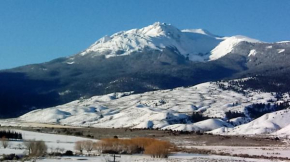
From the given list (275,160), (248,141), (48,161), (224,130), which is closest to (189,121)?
(224,130)

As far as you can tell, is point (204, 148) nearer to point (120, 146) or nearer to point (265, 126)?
point (120, 146)

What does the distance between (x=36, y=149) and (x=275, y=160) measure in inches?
1396

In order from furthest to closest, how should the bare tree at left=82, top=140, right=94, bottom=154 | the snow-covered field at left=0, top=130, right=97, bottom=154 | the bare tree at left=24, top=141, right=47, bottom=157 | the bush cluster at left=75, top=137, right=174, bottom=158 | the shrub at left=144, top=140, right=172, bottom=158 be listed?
1. the bare tree at left=82, top=140, right=94, bottom=154
2. the bush cluster at left=75, top=137, right=174, bottom=158
3. the shrub at left=144, top=140, right=172, bottom=158
4. the snow-covered field at left=0, top=130, right=97, bottom=154
5. the bare tree at left=24, top=141, right=47, bottom=157

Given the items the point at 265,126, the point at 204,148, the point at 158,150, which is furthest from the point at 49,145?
the point at 265,126

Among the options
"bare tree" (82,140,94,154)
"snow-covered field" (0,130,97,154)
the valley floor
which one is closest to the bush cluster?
"bare tree" (82,140,94,154)

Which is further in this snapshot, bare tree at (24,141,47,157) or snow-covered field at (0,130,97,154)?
snow-covered field at (0,130,97,154)

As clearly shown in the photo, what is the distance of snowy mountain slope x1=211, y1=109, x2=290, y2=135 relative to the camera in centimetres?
15275

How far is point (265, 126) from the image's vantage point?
516ft

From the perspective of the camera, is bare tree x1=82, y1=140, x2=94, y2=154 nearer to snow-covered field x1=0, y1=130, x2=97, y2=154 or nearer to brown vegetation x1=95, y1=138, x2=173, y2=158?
brown vegetation x1=95, y1=138, x2=173, y2=158

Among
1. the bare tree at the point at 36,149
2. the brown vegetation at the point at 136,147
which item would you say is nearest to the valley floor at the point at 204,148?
the brown vegetation at the point at 136,147

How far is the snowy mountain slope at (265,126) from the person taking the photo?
501 feet

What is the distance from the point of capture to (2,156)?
217 ft

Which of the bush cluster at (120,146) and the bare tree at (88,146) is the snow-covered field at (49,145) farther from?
the bush cluster at (120,146)

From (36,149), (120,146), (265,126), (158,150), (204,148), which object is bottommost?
(158,150)
